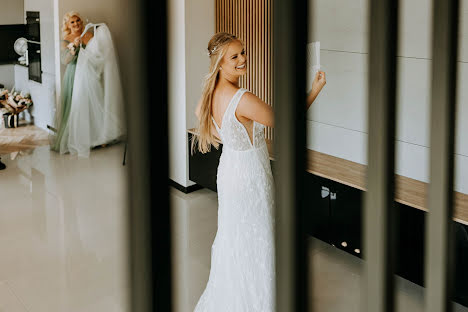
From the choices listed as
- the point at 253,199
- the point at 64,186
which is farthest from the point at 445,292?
the point at 64,186

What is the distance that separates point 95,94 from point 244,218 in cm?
487

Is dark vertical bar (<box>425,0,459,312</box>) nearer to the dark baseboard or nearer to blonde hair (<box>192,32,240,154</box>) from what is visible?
blonde hair (<box>192,32,240,154</box>)

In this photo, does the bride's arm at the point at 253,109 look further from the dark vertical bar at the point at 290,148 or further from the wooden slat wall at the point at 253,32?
the dark vertical bar at the point at 290,148

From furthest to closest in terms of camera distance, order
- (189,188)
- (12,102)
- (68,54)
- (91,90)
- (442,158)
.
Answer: (12,102) → (68,54) → (91,90) → (189,188) → (442,158)

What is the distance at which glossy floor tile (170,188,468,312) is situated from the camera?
3828 millimetres

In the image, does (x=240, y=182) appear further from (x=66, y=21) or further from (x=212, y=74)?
(x=66, y=21)

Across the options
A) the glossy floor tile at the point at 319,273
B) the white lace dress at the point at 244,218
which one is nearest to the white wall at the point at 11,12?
the glossy floor tile at the point at 319,273

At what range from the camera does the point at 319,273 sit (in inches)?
167

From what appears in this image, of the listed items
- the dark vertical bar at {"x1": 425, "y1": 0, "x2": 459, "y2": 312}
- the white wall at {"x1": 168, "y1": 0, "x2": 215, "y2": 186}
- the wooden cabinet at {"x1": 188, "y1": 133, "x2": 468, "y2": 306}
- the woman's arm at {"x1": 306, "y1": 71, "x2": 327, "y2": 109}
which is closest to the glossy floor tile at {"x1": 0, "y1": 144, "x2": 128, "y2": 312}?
the white wall at {"x1": 168, "y1": 0, "x2": 215, "y2": 186}

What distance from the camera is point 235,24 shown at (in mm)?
5574

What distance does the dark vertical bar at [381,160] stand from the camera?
361mm

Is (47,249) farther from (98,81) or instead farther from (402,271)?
(98,81)

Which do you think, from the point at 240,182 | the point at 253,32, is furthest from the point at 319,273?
the point at 253,32

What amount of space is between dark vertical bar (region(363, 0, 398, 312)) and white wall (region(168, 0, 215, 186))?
514cm
